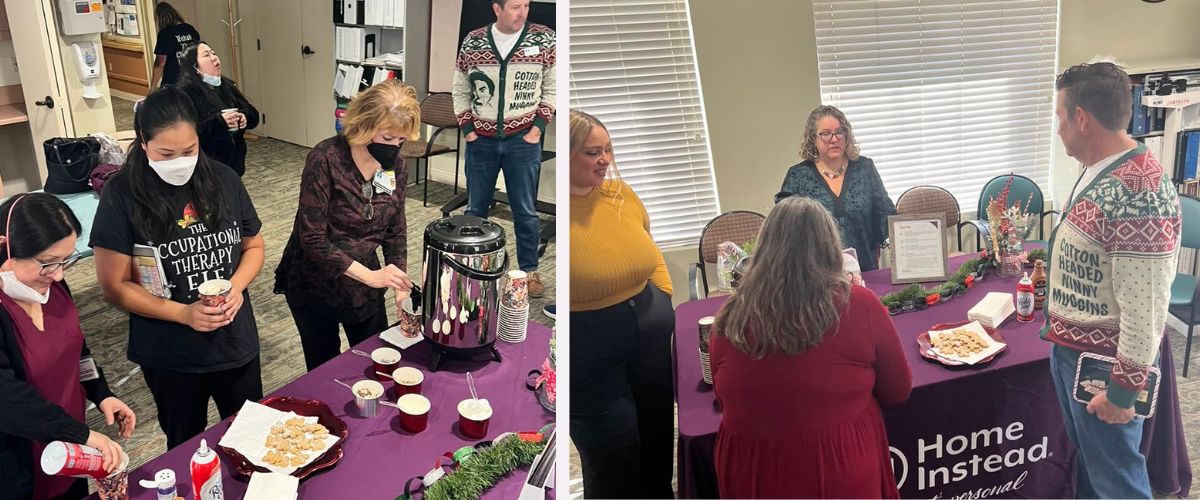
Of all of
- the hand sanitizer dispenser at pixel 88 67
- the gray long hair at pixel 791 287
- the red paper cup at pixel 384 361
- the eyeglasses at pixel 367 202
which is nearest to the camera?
the gray long hair at pixel 791 287

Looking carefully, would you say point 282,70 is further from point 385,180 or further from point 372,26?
point 385,180

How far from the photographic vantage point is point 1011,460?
1185 mm

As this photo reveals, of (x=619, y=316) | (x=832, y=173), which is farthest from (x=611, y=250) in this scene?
(x=832, y=173)

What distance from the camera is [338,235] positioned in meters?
1.87

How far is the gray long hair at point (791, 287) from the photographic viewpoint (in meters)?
1.04

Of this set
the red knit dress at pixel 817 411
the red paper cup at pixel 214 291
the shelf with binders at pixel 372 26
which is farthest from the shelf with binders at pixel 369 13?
the red knit dress at pixel 817 411

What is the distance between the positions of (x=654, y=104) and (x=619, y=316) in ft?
0.98

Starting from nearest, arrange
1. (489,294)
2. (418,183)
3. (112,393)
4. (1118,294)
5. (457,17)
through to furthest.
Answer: (1118,294) → (112,393) → (457,17) → (418,183) → (489,294)

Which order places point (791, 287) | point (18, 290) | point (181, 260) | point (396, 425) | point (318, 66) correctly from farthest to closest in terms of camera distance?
point (396, 425) → point (318, 66) → point (181, 260) → point (18, 290) → point (791, 287)

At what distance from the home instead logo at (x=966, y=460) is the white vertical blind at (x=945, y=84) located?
0.33 m

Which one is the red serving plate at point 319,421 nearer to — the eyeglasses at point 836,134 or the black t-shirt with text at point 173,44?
the black t-shirt with text at point 173,44

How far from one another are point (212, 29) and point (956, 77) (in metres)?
1.31

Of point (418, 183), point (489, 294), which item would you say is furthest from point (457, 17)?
point (489, 294)

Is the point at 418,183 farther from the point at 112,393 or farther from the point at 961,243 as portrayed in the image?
the point at 961,243
